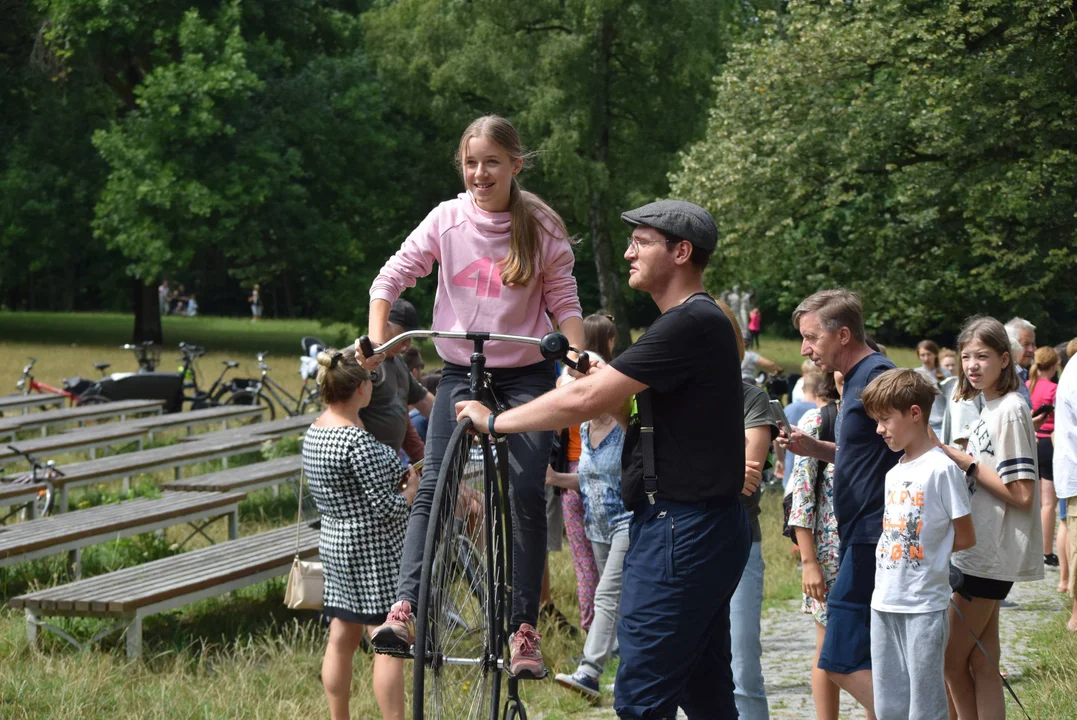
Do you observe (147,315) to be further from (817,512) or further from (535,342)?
(535,342)

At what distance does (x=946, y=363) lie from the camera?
42.5ft

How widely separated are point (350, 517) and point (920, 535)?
258cm

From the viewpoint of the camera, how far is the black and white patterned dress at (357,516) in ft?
19.2

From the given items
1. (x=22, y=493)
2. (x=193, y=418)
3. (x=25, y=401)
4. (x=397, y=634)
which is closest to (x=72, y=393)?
(x=25, y=401)

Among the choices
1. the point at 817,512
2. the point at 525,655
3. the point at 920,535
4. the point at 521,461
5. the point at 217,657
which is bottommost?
the point at 217,657

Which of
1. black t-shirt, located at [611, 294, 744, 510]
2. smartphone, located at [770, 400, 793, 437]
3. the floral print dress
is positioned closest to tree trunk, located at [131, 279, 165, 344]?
the floral print dress

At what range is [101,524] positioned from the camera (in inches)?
328

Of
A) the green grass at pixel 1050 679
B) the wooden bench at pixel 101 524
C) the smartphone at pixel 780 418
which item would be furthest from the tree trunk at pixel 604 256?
the smartphone at pixel 780 418

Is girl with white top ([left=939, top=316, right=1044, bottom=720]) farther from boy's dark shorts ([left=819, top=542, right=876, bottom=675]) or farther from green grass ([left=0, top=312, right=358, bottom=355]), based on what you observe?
green grass ([left=0, top=312, right=358, bottom=355])

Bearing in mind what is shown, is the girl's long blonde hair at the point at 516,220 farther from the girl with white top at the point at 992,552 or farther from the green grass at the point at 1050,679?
the green grass at the point at 1050,679

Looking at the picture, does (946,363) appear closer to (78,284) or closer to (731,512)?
(731,512)

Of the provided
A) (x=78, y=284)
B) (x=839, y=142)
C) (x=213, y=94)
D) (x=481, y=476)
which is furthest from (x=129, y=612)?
(x=78, y=284)

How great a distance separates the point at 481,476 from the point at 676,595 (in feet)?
4.64

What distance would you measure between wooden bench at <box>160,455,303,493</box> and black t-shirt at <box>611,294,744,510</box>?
6247 mm
